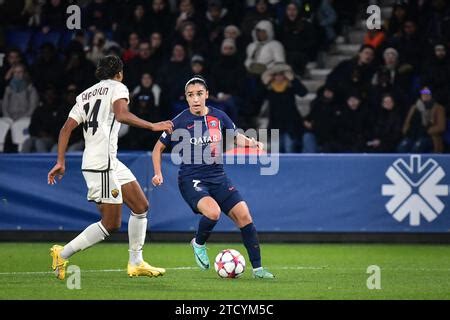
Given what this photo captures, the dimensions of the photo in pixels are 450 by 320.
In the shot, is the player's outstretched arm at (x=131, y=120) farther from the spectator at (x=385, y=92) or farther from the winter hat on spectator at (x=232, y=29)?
the winter hat on spectator at (x=232, y=29)

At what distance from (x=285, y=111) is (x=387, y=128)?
172 cm

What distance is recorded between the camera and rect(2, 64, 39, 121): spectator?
18.9 m

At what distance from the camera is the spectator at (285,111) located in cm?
1777

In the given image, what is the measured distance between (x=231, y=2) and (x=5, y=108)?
458 centimetres

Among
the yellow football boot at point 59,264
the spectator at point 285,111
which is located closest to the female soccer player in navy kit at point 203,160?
the yellow football boot at point 59,264

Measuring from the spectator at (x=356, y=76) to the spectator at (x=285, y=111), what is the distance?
1.97 ft

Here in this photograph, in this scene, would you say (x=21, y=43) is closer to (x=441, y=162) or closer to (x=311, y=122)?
(x=311, y=122)

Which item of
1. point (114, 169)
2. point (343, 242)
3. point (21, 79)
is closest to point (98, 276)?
point (114, 169)

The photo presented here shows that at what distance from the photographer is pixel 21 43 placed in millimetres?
20734

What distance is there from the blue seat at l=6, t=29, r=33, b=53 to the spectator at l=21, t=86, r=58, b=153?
9.20 feet

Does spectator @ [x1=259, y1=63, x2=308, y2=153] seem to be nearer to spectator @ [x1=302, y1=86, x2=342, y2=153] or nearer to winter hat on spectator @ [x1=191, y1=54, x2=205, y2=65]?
spectator @ [x1=302, y1=86, x2=342, y2=153]

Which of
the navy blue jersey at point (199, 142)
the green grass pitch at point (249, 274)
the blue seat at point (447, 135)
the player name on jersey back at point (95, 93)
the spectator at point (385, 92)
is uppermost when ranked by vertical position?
the spectator at point (385, 92)

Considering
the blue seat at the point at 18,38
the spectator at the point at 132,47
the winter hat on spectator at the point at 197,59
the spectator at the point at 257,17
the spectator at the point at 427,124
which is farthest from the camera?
the blue seat at the point at 18,38

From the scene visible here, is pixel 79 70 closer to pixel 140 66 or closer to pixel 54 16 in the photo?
pixel 140 66
